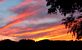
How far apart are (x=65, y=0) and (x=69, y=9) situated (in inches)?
77.1

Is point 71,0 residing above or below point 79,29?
above

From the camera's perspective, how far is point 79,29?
3444 centimetres

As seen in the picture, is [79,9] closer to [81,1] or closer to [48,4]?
[81,1]

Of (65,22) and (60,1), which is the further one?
(65,22)

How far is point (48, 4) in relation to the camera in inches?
1233

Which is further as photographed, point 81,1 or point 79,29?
point 79,29

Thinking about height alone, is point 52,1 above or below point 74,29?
above

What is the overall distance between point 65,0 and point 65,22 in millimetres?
5970
